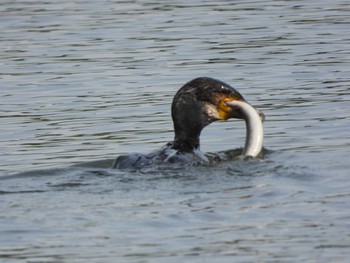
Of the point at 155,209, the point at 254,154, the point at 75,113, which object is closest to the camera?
the point at 155,209

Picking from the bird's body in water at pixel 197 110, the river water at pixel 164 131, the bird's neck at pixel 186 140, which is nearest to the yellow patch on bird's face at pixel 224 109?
the bird's body in water at pixel 197 110

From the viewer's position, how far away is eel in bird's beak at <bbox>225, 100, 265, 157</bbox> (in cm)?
1125

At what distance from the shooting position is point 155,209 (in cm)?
934

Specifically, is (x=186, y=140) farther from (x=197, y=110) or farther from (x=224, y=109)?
(x=224, y=109)

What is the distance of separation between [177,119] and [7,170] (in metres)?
1.59

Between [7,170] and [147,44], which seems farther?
[147,44]

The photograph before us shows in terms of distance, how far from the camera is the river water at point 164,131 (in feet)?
28.3

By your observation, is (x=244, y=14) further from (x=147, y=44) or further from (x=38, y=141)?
(x=38, y=141)

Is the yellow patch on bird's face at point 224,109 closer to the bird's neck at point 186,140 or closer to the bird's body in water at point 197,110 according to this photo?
the bird's body in water at point 197,110

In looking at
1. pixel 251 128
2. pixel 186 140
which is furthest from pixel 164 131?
pixel 251 128

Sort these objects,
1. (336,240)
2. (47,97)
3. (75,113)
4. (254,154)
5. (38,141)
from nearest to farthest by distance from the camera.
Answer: (336,240), (254,154), (38,141), (75,113), (47,97)

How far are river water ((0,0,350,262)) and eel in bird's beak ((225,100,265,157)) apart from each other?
0.12 metres

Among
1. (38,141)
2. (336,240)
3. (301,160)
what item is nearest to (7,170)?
(38,141)

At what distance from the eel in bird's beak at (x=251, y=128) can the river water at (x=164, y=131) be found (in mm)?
122
